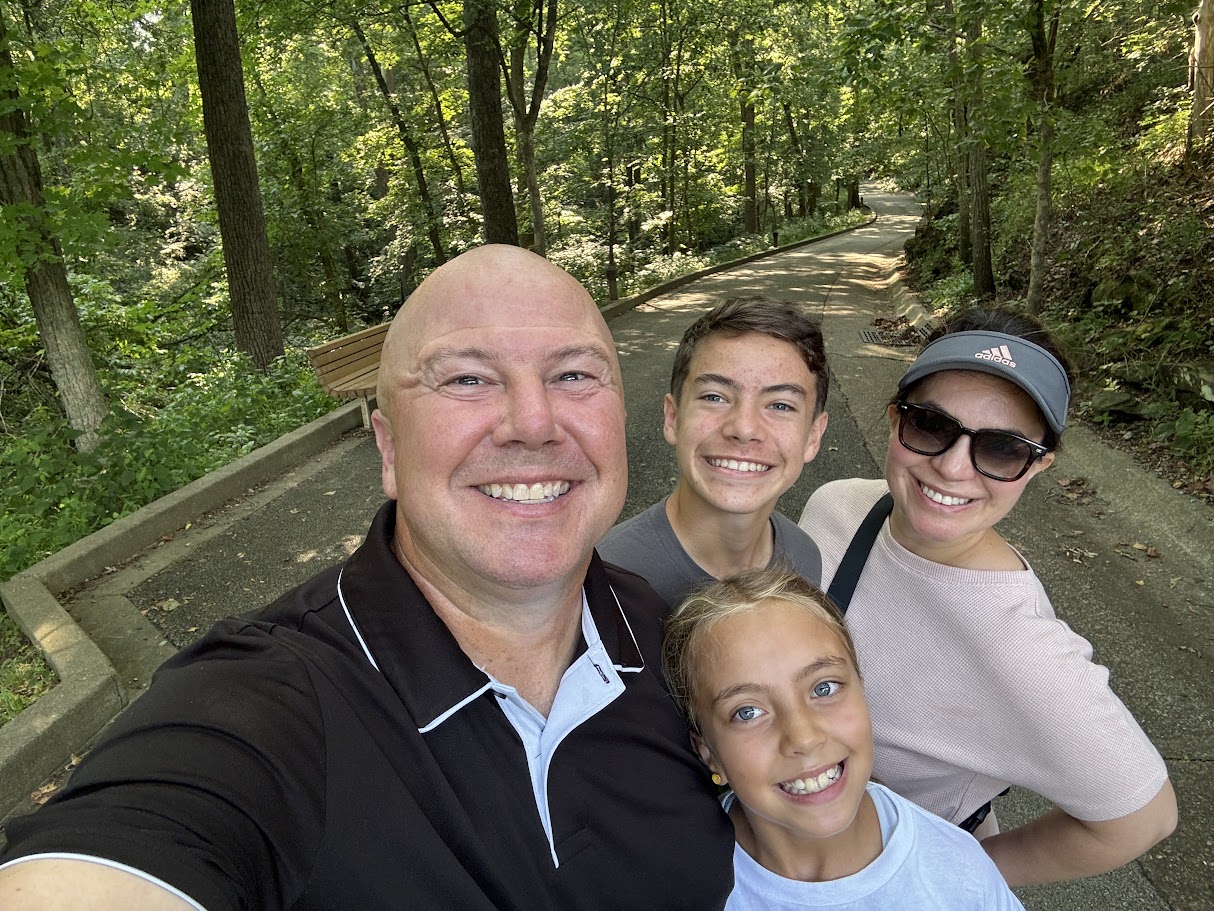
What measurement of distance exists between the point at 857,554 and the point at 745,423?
484mm

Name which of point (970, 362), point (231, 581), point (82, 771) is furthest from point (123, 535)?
point (970, 362)

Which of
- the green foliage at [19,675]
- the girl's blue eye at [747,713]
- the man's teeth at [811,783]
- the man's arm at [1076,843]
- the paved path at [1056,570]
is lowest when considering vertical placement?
the paved path at [1056,570]

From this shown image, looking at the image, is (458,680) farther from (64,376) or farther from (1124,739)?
(64,376)

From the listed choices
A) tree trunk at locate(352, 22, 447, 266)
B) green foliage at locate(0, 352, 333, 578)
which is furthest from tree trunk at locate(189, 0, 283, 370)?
tree trunk at locate(352, 22, 447, 266)

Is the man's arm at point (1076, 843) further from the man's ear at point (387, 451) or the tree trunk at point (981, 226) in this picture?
the tree trunk at point (981, 226)

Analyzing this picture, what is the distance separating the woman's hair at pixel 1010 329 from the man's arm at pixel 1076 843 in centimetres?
83

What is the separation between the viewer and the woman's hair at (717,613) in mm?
1660

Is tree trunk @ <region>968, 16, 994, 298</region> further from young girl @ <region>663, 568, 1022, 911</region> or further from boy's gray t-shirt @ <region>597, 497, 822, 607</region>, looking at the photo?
young girl @ <region>663, 568, 1022, 911</region>

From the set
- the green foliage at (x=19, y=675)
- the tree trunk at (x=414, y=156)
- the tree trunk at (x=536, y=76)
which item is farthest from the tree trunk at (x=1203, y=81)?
the tree trunk at (x=414, y=156)

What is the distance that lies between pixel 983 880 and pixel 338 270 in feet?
70.1

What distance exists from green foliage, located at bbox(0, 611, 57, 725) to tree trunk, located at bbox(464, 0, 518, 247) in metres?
7.83

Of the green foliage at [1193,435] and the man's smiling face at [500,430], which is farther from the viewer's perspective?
the green foliage at [1193,435]

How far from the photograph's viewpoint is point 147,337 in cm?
895

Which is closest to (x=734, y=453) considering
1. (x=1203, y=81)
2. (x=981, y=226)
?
(x=1203, y=81)
